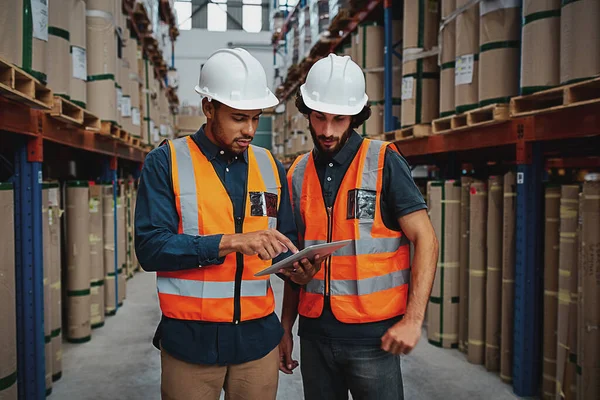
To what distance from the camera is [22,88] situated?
3004 mm

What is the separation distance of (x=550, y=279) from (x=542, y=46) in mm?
1605

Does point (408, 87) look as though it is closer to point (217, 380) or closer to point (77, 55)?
point (77, 55)

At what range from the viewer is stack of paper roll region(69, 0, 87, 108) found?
4.30 meters

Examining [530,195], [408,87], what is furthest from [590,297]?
[408,87]

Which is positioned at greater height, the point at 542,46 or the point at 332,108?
the point at 542,46

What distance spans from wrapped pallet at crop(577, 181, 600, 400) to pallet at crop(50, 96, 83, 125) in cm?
353

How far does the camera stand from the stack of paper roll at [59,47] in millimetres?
3807

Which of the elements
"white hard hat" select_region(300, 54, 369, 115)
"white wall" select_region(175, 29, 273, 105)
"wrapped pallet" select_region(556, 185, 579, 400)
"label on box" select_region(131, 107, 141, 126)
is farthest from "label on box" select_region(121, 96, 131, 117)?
"white wall" select_region(175, 29, 273, 105)

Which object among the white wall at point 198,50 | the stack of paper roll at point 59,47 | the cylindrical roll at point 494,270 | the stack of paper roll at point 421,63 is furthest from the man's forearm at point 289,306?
the white wall at point 198,50

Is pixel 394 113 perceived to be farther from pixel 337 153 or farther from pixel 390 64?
pixel 337 153

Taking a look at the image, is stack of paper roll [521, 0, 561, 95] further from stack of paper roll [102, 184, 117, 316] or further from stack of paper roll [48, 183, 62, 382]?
stack of paper roll [102, 184, 117, 316]

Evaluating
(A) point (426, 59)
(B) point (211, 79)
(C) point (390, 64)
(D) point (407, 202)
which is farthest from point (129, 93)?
(D) point (407, 202)

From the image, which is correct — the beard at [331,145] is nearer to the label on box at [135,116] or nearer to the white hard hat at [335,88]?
the white hard hat at [335,88]

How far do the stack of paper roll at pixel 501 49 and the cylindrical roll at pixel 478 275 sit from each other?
91 cm
